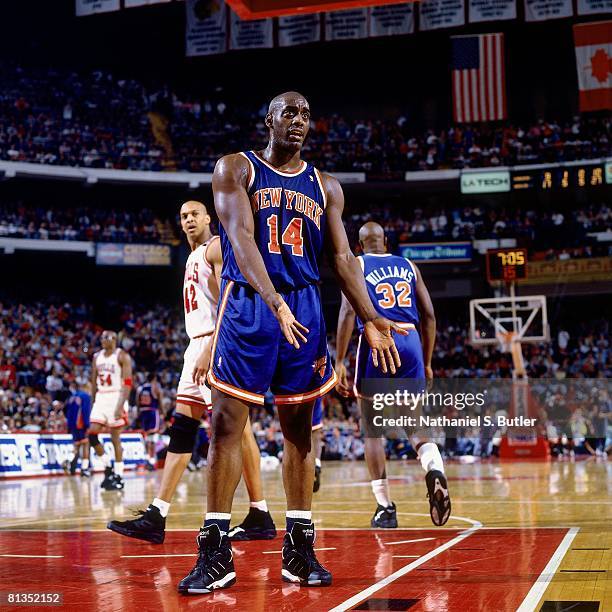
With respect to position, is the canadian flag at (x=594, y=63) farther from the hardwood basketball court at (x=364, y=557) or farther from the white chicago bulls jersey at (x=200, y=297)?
the white chicago bulls jersey at (x=200, y=297)

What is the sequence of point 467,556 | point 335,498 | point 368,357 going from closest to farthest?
1. point 467,556
2. point 368,357
3. point 335,498

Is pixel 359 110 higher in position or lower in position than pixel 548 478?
higher

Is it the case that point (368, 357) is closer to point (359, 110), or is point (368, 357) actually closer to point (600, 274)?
point (600, 274)

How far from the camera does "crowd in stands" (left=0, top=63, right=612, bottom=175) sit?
30.1 meters

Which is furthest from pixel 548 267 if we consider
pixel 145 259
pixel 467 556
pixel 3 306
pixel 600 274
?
pixel 467 556

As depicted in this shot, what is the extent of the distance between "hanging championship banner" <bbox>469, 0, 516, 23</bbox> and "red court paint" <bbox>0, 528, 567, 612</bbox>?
73.1 feet

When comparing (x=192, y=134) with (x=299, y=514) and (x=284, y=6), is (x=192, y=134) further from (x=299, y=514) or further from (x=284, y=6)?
(x=299, y=514)

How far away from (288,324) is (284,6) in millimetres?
5873

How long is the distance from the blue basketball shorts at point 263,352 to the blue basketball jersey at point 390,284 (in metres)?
2.76

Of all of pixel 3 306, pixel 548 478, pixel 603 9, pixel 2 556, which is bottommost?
pixel 548 478

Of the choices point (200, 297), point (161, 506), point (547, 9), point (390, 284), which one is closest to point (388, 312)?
point (390, 284)

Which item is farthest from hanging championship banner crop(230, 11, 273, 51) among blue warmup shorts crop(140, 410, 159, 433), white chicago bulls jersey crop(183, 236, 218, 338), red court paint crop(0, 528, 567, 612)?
red court paint crop(0, 528, 567, 612)

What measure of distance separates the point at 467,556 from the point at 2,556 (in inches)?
101

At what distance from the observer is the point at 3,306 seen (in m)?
28.5
